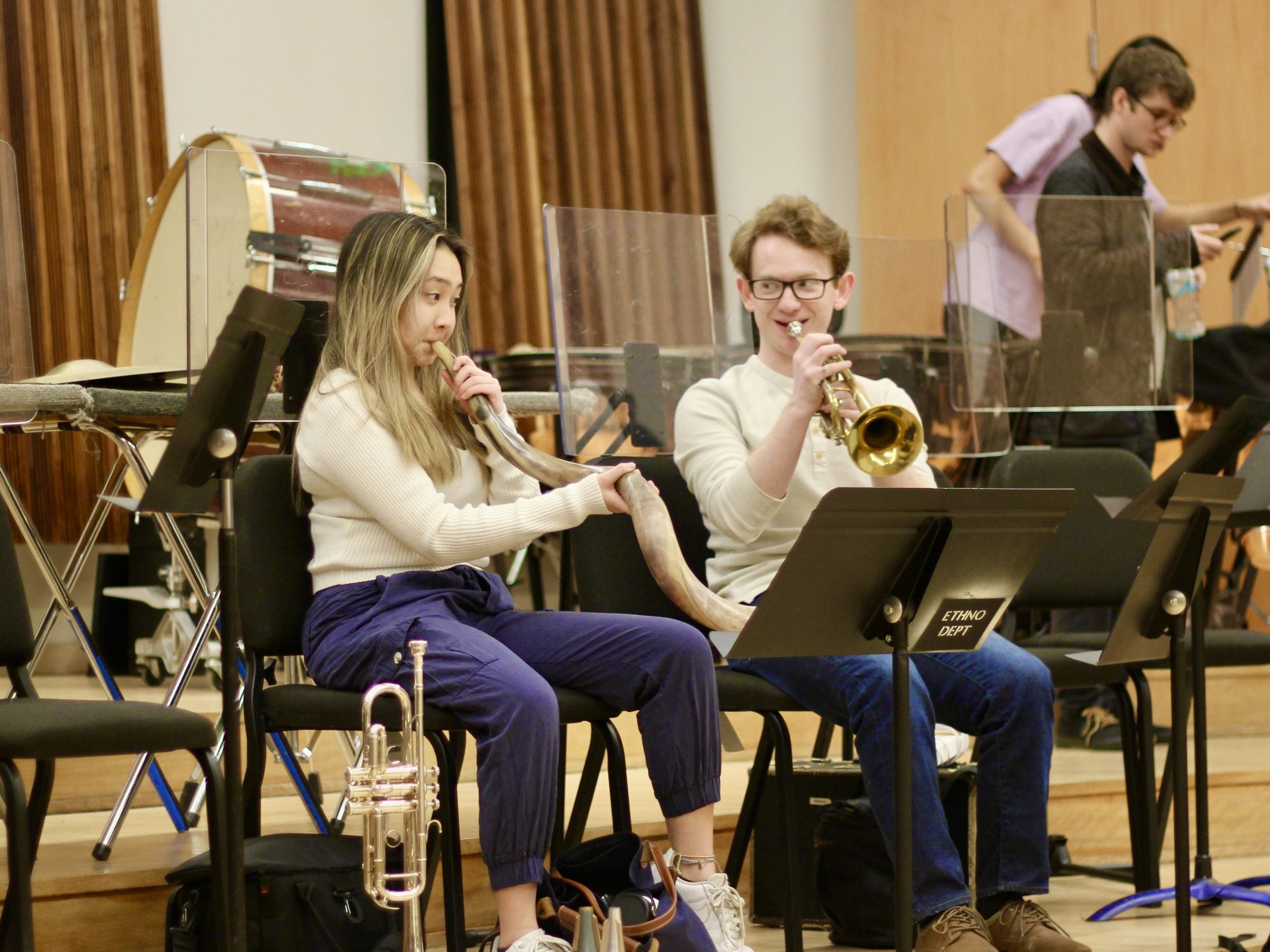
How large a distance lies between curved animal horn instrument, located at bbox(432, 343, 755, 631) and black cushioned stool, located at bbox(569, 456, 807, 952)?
0.18 meters

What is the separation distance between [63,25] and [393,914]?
3.69 meters

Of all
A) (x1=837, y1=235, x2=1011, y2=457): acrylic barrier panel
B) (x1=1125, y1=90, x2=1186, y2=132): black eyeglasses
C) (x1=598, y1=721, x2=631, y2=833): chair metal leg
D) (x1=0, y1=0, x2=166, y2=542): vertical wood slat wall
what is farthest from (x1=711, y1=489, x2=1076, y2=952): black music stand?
(x1=0, y1=0, x2=166, y2=542): vertical wood slat wall

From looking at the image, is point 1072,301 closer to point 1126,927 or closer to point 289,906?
point 1126,927

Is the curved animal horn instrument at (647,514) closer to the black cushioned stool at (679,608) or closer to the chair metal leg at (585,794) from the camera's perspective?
the black cushioned stool at (679,608)

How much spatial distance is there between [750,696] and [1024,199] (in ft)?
6.22

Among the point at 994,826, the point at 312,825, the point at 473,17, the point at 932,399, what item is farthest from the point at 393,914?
the point at 473,17

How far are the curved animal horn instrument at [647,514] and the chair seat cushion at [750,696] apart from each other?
116 mm

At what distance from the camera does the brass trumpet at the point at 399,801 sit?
2.07m

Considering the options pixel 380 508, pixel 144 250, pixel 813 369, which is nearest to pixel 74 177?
pixel 144 250

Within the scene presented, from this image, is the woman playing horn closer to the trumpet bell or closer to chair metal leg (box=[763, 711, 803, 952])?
chair metal leg (box=[763, 711, 803, 952])

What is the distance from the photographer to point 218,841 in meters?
2.14

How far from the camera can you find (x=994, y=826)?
268 cm

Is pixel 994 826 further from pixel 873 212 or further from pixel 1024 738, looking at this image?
pixel 873 212

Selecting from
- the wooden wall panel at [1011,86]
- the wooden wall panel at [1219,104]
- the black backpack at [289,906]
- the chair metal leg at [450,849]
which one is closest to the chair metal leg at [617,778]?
the chair metal leg at [450,849]
